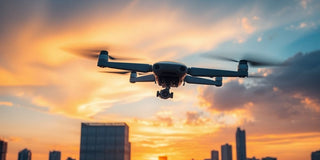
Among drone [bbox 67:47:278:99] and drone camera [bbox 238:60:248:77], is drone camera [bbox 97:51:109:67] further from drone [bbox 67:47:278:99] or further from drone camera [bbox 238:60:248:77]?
drone camera [bbox 238:60:248:77]

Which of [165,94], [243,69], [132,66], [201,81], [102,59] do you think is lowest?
[165,94]

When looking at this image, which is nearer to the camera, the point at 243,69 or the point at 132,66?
the point at 132,66

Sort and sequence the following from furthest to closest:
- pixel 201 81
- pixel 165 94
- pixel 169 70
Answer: pixel 201 81 → pixel 165 94 → pixel 169 70

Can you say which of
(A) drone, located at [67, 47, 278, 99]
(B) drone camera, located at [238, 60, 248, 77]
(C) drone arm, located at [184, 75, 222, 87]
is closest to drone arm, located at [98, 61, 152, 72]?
(A) drone, located at [67, 47, 278, 99]

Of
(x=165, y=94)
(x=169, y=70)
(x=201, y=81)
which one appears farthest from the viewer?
(x=201, y=81)

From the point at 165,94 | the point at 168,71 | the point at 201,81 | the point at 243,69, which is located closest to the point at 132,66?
the point at 168,71

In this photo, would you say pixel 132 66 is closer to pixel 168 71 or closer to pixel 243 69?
pixel 168 71

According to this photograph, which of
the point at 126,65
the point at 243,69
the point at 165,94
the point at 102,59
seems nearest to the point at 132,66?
the point at 126,65

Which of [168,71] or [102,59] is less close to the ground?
[102,59]

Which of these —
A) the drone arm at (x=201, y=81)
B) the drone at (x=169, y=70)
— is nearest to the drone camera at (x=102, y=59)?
the drone at (x=169, y=70)

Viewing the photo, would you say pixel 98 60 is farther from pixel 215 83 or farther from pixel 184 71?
pixel 215 83

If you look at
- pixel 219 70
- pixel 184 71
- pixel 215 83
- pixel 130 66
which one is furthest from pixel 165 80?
pixel 215 83

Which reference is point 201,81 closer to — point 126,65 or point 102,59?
point 126,65
